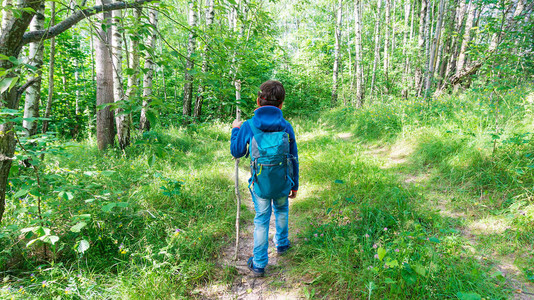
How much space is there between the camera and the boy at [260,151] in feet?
7.44

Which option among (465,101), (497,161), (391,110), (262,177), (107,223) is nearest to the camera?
(262,177)

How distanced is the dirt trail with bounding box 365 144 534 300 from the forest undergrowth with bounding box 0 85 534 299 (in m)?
0.02

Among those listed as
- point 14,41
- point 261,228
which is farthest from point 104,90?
point 261,228

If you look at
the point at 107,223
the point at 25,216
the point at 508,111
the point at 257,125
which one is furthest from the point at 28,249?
the point at 508,111

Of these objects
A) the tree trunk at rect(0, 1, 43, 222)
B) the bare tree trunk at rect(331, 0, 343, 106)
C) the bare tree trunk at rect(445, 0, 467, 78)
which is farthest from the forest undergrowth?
the bare tree trunk at rect(331, 0, 343, 106)

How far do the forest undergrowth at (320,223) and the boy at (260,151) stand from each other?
50 cm

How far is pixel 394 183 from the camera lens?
3809 mm

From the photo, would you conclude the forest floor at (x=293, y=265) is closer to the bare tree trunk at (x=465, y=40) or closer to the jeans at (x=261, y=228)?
the jeans at (x=261, y=228)

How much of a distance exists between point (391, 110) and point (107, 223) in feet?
25.7

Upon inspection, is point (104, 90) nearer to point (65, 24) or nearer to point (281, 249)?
point (65, 24)

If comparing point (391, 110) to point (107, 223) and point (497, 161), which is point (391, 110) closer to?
point (497, 161)

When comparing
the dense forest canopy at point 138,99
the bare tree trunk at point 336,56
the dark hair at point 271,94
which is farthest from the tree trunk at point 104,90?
the bare tree trunk at point 336,56

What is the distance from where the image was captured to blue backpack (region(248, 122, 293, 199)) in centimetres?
223

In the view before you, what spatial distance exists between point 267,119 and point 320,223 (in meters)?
1.70
